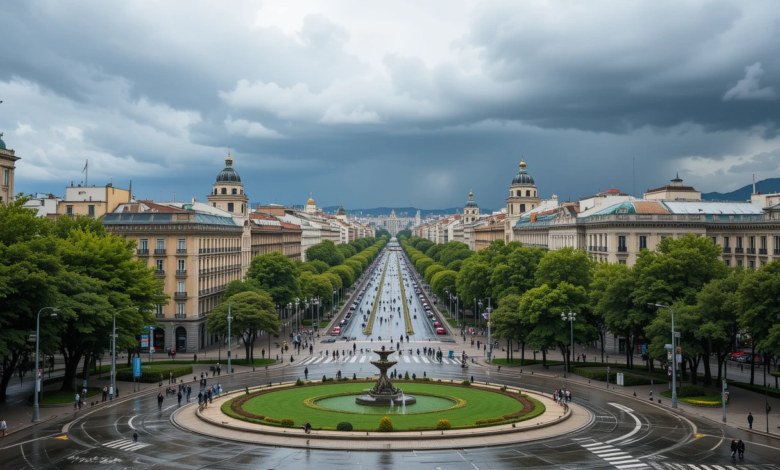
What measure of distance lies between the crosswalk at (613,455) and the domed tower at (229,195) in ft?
351

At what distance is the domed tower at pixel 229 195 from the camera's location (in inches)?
5600

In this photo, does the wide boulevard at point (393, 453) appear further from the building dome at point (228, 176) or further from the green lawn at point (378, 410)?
the building dome at point (228, 176)

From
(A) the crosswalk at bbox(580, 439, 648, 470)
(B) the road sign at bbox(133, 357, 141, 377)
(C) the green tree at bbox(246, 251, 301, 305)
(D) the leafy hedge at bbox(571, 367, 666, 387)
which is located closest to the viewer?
(A) the crosswalk at bbox(580, 439, 648, 470)

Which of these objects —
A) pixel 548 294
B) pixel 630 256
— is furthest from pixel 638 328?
pixel 630 256

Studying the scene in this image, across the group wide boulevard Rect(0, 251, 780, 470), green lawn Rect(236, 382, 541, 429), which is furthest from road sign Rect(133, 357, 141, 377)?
green lawn Rect(236, 382, 541, 429)

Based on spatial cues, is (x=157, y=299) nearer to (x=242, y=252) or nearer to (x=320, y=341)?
(x=320, y=341)

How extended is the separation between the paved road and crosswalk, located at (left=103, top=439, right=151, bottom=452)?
6 centimetres

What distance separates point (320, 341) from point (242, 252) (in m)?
26.2

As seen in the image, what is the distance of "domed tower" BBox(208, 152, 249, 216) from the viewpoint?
467ft

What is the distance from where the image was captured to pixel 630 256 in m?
97.9

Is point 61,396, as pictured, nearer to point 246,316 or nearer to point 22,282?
point 22,282

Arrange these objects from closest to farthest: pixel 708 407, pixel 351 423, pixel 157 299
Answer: pixel 351 423, pixel 708 407, pixel 157 299

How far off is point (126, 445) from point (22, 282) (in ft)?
57.1

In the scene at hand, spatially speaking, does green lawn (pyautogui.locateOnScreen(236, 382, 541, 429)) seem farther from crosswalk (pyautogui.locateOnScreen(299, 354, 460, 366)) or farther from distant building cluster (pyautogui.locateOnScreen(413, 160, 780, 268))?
distant building cluster (pyautogui.locateOnScreen(413, 160, 780, 268))
